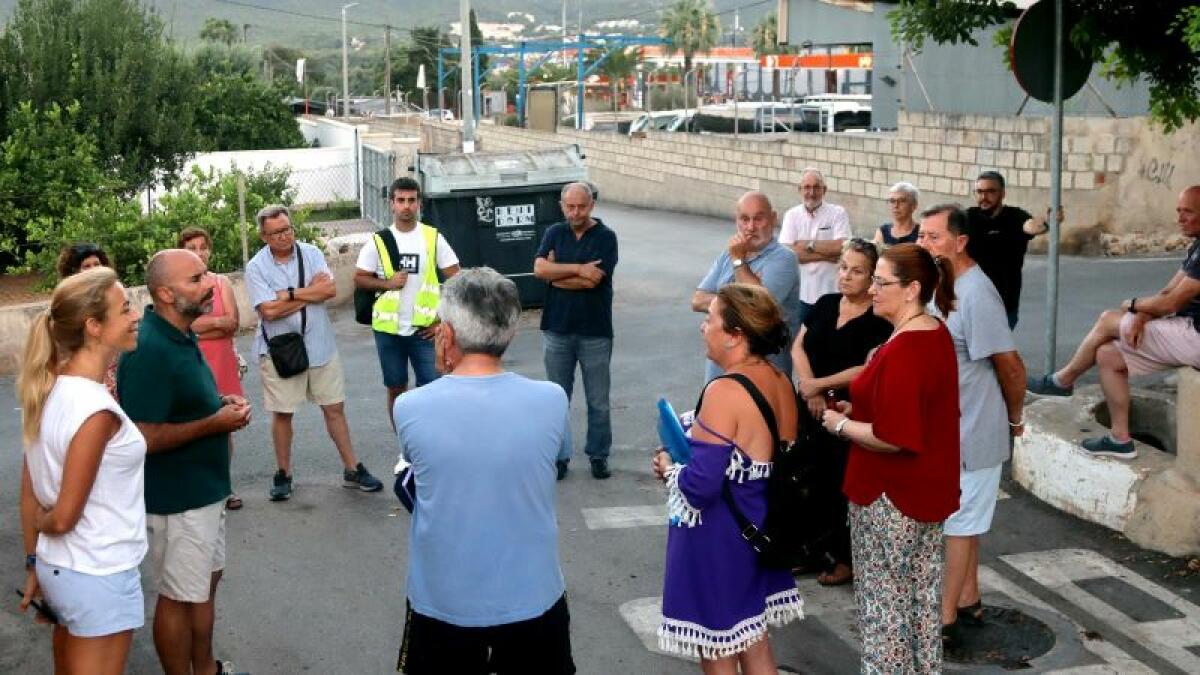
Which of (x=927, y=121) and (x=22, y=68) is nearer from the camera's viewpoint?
(x=927, y=121)

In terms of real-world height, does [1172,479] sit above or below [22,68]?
below

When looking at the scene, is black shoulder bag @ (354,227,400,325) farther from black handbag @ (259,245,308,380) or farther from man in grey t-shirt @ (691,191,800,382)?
man in grey t-shirt @ (691,191,800,382)

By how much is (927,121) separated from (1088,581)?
13466mm

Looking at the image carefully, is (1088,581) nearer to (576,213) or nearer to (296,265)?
(576,213)

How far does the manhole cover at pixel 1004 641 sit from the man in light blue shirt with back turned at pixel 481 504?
2436mm

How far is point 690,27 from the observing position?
100 metres

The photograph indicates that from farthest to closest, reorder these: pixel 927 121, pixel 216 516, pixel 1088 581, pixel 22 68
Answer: pixel 22 68 → pixel 927 121 → pixel 1088 581 → pixel 216 516

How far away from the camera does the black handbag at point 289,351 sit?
7633mm

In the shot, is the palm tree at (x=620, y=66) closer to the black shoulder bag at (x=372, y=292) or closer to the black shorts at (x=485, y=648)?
the black shoulder bag at (x=372, y=292)

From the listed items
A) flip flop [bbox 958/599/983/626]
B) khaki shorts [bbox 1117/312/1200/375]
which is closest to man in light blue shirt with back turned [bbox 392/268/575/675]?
flip flop [bbox 958/599/983/626]

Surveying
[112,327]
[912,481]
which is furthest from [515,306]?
[912,481]

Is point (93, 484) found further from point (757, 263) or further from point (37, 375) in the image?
point (757, 263)

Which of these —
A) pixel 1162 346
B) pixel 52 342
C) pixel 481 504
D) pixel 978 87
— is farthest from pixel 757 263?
pixel 978 87

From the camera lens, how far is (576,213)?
8.17 metres
